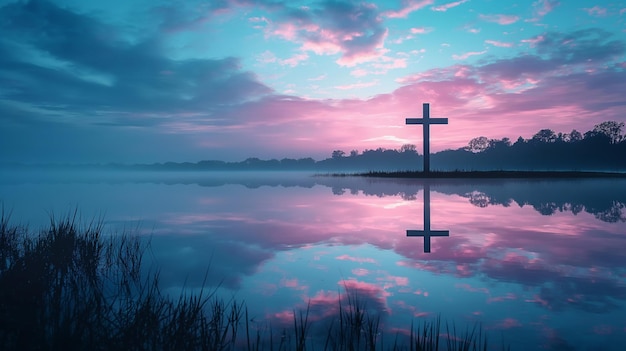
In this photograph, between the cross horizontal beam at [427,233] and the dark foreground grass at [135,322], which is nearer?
the dark foreground grass at [135,322]

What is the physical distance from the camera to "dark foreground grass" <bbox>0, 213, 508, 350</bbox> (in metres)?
3.20

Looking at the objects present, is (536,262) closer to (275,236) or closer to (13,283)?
(275,236)

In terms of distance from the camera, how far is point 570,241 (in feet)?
29.2

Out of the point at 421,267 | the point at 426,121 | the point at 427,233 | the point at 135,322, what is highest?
the point at 426,121

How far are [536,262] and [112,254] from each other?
8464 mm

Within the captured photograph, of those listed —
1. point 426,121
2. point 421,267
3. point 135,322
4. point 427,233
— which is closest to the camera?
point 135,322

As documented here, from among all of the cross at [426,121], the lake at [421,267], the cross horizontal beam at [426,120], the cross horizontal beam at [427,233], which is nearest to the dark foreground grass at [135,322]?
the lake at [421,267]

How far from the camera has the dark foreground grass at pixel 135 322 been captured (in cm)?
320

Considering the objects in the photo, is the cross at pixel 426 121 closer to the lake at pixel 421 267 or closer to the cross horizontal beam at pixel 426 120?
the cross horizontal beam at pixel 426 120

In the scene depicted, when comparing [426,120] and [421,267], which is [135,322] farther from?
[426,120]

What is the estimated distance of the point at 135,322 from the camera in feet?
10.8

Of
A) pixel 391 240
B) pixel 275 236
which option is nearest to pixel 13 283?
pixel 275 236

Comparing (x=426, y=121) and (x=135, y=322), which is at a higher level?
(x=426, y=121)

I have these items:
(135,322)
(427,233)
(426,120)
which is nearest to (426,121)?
(426,120)
